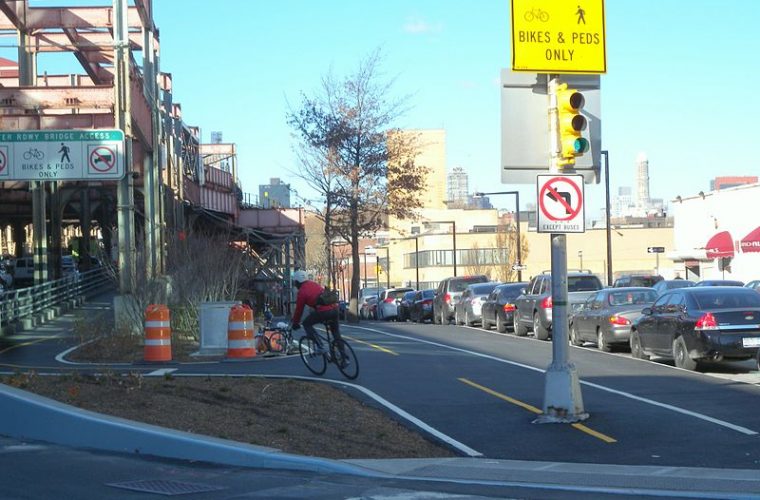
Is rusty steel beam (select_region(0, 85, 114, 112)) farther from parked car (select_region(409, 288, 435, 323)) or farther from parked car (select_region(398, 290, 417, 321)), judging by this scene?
parked car (select_region(398, 290, 417, 321))

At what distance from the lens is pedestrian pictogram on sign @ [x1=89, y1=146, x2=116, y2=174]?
82.7 ft

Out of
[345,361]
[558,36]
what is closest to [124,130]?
[345,361]

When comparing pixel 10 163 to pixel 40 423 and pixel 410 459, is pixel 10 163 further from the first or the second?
pixel 410 459

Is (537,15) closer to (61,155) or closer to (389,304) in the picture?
(61,155)

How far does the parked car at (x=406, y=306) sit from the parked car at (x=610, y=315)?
21699 mm

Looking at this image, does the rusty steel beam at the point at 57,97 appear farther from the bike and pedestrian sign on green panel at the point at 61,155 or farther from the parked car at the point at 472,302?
the parked car at the point at 472,302

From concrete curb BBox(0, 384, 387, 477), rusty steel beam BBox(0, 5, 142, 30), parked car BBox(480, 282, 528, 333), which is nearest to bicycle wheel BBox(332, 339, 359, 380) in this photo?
concrete curb BBox(0, 384, 387, 477)

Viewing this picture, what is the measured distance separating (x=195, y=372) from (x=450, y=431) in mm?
6724

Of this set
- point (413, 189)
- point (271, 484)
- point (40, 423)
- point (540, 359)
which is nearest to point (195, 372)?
point (40, 423)

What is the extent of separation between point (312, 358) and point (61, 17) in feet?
86.8

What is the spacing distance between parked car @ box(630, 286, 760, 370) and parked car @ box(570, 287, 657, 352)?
246cm

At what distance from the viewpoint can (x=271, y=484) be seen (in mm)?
8844

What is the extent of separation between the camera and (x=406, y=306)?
47.1m

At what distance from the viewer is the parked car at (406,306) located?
1837 inches
